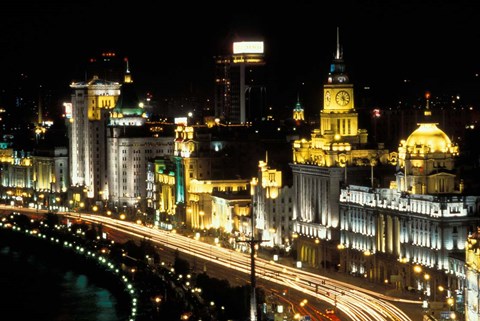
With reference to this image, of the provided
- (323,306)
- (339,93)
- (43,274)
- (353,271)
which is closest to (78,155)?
(43,274)

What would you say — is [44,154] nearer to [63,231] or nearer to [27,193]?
[27,193]

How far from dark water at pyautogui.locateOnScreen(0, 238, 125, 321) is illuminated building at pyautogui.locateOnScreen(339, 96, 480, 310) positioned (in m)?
17.3

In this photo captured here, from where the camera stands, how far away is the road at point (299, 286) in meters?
78.5

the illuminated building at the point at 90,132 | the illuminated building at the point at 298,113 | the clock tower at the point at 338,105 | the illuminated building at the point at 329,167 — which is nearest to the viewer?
the illuminated building at the point at 329,167

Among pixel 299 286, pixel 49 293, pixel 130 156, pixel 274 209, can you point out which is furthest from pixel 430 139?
pixel 130 156

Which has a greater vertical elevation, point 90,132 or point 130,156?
point 90,132

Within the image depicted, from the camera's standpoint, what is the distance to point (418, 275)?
86125 millimetres

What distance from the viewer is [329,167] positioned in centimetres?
10100

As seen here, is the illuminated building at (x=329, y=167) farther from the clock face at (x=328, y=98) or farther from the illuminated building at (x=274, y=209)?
the illuminated building at (x=274, y=209)

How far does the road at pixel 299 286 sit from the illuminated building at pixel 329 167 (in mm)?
3646

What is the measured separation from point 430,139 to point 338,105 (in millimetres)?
17861

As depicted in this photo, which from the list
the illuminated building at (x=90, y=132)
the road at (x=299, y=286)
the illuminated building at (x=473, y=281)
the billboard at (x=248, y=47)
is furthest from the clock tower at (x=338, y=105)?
the billboard at (x=248, y=47)

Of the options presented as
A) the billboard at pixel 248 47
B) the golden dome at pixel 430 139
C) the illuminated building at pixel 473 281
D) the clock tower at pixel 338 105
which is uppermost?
the billboard at pixel 248 47

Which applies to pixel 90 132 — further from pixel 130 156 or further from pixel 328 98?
pixel 328 98
